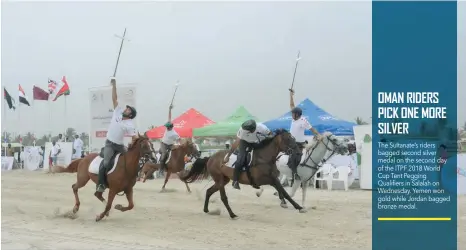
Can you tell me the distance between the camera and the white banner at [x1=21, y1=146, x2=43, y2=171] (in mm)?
29188

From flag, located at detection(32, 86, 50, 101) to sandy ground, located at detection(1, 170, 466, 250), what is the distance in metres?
18.6

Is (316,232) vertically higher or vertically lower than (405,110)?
lower

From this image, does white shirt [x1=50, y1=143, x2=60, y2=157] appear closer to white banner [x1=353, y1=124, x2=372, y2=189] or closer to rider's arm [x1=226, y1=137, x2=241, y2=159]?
white banner [x1=353, y1=124, x2=372, y2=189]

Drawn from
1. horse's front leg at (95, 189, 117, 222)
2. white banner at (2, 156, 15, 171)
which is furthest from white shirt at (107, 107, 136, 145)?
white banner at (2, 156, 15, 171)

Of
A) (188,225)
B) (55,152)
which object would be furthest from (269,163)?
(55,152)

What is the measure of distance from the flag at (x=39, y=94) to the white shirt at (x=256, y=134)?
24.6 meters

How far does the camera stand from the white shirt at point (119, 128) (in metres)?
9.16

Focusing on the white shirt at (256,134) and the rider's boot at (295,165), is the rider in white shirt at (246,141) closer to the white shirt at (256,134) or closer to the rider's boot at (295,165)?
the white shirt at (256,134)

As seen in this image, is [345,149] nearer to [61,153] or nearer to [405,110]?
[405,110]

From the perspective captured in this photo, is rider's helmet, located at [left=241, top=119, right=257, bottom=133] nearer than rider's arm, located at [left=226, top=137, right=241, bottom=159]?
Yes

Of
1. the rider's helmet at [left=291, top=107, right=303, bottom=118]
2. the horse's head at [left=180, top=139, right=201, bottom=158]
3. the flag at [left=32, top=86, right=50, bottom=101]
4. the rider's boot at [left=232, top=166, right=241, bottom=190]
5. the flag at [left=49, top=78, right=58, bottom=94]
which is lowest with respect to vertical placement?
the rider's boot at [left=232, top=166, right=241, bottom=190]

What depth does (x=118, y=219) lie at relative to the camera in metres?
9.64

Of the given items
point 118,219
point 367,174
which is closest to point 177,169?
point 118,219

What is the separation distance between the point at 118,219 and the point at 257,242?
363 centimetres
